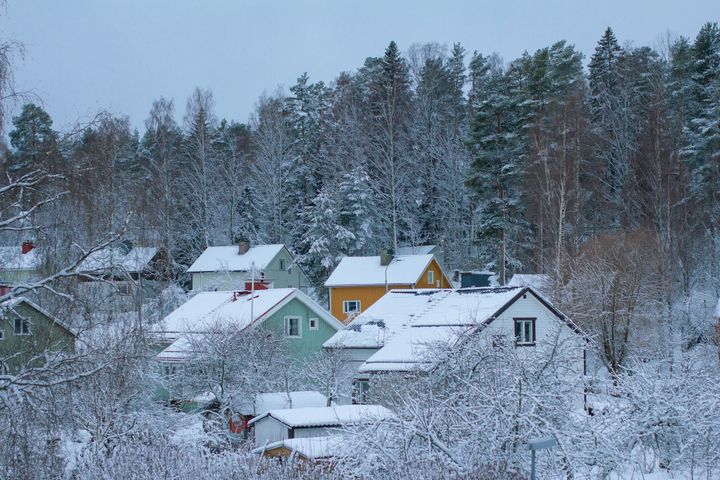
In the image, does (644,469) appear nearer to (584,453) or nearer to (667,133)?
(584,453)

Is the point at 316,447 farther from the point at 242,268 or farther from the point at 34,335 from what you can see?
the point at 242,268

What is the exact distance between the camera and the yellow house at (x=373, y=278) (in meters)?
43.6

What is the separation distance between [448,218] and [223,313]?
21.6 metres

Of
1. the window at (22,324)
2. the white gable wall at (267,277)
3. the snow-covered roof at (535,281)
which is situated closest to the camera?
the window at (22,324)

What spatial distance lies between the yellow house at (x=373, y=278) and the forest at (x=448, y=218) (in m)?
2.99

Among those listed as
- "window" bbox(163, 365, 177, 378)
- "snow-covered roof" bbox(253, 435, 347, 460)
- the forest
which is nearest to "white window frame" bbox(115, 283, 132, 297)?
the forest

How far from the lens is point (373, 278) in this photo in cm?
4381

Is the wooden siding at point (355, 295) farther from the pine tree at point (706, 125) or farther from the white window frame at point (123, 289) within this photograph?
the white window frame at point (123, 289)

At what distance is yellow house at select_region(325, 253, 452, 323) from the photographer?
143 feet

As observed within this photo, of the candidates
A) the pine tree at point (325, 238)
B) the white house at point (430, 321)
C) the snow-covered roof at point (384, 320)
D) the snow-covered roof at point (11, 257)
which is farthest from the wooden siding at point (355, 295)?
the snow-covered roof at point (11, 257)

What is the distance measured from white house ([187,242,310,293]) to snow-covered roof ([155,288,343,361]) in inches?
412

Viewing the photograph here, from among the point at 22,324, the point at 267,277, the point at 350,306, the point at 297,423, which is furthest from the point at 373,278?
the point at 22,324

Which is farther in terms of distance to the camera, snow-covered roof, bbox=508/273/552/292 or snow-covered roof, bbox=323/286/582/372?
snow-covered roof, bbox=508/273/552/292

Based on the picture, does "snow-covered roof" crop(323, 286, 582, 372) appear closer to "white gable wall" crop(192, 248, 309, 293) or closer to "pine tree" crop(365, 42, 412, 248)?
"pine tree" crop(365, 42, 412, 248)
